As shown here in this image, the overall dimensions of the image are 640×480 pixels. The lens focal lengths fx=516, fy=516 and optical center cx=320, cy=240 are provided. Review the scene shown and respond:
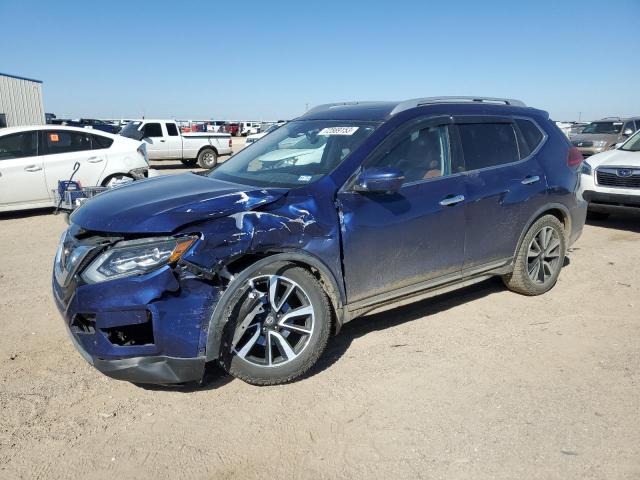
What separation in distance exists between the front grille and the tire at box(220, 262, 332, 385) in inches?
261

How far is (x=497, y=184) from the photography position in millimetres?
4355

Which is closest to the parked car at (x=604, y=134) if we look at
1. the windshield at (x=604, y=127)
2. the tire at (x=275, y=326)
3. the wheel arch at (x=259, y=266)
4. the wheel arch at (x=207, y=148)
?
the windshield at (x=604, y=127)

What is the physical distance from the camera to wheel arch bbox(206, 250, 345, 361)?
298cm

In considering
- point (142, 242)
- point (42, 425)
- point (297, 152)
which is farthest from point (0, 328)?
point (297, 152)

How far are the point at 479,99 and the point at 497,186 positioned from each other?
2.94 feet

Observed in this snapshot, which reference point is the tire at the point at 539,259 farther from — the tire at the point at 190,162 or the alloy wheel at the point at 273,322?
the tire at the point at 190,162

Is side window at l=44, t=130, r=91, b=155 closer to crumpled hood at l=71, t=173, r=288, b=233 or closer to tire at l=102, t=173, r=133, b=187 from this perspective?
tire at l=102, t=173, r=133, b=187

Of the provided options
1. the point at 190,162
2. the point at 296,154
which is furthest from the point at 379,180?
the point at 190,162

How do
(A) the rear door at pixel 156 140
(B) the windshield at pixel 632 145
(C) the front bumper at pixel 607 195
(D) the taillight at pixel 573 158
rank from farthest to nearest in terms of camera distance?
(A) the rear door at pixel 156 140, (B) the windshield at pixel 632 145, (C) the front bumper at pixel 607 195, (D) the taillight at pixel 573 158

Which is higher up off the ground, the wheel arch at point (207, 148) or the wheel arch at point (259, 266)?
the wheel arch at point (207, 148)

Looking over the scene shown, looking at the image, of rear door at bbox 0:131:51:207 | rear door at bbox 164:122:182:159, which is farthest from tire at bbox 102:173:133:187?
rear door at bbox 164:122:182:159

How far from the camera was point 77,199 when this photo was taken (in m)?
6.36

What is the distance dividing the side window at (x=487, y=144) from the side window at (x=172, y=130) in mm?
15555

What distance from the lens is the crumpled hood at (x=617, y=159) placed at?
8.07 meters
